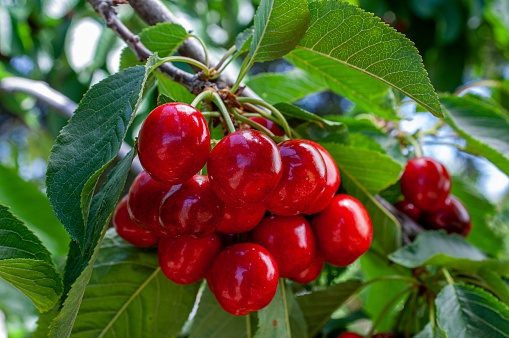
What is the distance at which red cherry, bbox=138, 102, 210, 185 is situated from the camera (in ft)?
1.45

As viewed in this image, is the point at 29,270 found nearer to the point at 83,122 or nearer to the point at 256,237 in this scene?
the point at 83,122

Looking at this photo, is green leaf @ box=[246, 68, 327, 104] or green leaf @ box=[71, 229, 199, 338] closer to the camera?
green leaf @ box=[71, 229, 199, 338]

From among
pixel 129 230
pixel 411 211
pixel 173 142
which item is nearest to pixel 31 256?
pixel 129 230

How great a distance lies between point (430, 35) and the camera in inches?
85.7

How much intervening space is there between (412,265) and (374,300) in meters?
0.44

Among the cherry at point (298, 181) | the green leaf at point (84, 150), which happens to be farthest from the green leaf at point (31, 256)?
the cherry at point (298, 181)

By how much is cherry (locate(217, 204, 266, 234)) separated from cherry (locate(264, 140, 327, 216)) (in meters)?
0.03

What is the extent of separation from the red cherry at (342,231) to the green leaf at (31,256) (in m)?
0.37

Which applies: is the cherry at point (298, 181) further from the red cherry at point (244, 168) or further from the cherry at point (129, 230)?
the cherry at point (129, 230)

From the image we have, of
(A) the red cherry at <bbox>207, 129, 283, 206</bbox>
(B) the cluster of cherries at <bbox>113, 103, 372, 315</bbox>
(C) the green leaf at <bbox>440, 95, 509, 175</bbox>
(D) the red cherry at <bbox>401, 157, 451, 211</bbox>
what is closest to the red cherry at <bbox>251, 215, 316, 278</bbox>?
(B) the cluster of cherries at <bbox>113, 103, 372, 315</bbox>

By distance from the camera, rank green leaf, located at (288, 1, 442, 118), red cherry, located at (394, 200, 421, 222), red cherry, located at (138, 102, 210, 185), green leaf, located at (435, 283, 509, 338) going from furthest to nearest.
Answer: red cherry, located at (394, 200, 421, 222)
green leaf, located at (435, 283, 509, 338)
green leaf, located at (288, 1, 442, 118)
red cherry, located at (138, 102, 210, 185)

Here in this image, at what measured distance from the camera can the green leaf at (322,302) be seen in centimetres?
87

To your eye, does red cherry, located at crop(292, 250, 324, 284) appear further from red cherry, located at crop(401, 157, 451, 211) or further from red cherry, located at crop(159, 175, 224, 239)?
red cherry, located at crop(401, 157, 451, 211)

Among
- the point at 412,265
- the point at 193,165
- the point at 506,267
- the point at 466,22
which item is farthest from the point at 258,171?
the point at 466,22
